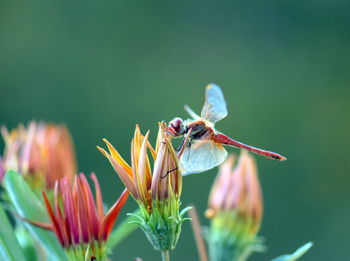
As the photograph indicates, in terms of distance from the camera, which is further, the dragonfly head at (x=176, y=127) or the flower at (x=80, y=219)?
the dragonfly head at (x=176, y=127)

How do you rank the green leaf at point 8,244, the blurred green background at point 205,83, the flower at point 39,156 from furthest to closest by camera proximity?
the blurred green background at point 205,83 < the flower at point 39,156 < the green leaf at point 8,244

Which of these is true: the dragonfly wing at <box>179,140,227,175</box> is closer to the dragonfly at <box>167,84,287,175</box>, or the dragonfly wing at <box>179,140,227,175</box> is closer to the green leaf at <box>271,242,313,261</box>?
the dragonfly at <box>167,84,287,175</box>

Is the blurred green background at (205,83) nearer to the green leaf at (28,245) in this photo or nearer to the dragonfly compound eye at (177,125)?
the green leaf at (28,245)

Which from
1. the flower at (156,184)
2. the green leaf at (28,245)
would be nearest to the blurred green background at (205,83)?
the green leaf at (28,245)

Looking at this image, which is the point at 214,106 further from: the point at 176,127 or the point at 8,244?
the point at 8,244

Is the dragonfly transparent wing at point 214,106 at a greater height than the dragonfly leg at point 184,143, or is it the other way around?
the dragonfly transparent wing at point 214,106

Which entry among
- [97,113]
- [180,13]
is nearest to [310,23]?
[180,13]

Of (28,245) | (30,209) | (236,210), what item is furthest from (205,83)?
(30,209)

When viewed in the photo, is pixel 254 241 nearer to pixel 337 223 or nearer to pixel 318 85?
pixel 337 223
